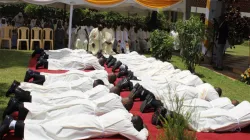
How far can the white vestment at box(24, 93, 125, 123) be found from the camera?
15.5ft

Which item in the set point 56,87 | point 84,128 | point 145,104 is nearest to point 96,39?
point 56,87

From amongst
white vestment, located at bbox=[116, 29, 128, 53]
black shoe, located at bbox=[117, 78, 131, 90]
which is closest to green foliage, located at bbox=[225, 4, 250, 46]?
white vestment, located at bbox=[116, 29, 128, 53]

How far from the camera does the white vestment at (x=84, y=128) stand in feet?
13.9

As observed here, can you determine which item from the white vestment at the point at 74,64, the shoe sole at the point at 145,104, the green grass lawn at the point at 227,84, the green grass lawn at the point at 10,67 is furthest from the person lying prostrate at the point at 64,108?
the white vestment at the point at 74,64

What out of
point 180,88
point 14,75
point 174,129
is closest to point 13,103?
point 174,129

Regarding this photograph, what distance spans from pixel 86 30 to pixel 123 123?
935 centimetres

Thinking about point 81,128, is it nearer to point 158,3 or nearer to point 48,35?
point 48,35

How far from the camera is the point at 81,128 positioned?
172 inches

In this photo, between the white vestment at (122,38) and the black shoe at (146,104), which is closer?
the black shoe at (146,104)

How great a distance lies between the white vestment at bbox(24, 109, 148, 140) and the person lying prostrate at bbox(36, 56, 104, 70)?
4563 millimetres

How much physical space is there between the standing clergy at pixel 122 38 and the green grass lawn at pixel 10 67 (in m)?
3.47

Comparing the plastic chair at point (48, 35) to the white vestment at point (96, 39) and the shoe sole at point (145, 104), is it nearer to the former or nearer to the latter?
the white vestment at point (96, 39)

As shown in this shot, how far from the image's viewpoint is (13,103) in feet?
15.9

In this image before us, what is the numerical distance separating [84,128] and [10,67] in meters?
5.44
